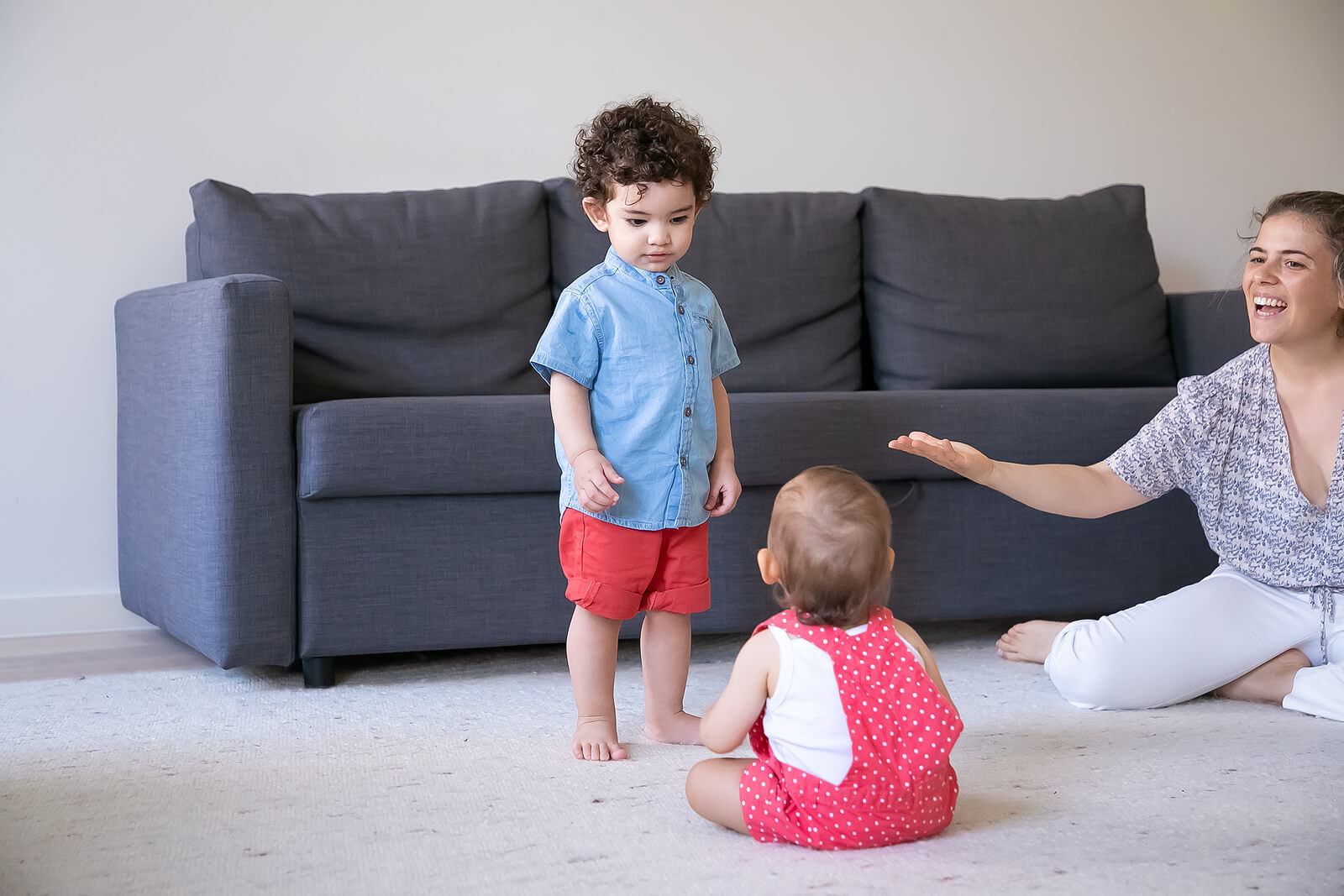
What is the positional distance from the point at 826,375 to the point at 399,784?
1442mm

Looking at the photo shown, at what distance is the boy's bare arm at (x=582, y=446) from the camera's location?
1437mm

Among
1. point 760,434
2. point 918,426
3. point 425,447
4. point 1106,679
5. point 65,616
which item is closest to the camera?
point 1106,679

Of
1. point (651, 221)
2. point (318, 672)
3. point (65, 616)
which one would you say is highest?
point (651, 221)

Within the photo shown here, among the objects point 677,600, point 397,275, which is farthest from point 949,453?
point 397,275

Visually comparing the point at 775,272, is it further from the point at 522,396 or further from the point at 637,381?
the point at 637,381

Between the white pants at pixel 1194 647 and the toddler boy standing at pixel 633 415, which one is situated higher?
the toddler boy standing at pixel 633 415

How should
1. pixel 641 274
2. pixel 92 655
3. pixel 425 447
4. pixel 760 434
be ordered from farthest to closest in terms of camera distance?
1. pixel 92 655
2. pixel 760 434
3. pixel 425 447
4. pixel 641 274

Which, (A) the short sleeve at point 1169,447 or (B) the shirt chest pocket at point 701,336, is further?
(A) the short sleeve at point 1169,447

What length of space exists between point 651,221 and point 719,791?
716 millimetres

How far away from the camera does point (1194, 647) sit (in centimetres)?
169

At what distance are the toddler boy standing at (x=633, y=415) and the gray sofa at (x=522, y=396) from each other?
365mm

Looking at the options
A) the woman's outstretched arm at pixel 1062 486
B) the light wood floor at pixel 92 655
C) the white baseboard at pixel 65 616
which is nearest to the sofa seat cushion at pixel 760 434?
the woman's outstretched arm at pixel 1062 486

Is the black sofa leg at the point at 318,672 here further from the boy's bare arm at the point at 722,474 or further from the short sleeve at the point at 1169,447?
the short sleeve at the point at 1169,447

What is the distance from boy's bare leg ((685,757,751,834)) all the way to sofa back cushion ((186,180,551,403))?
4.09 ft
